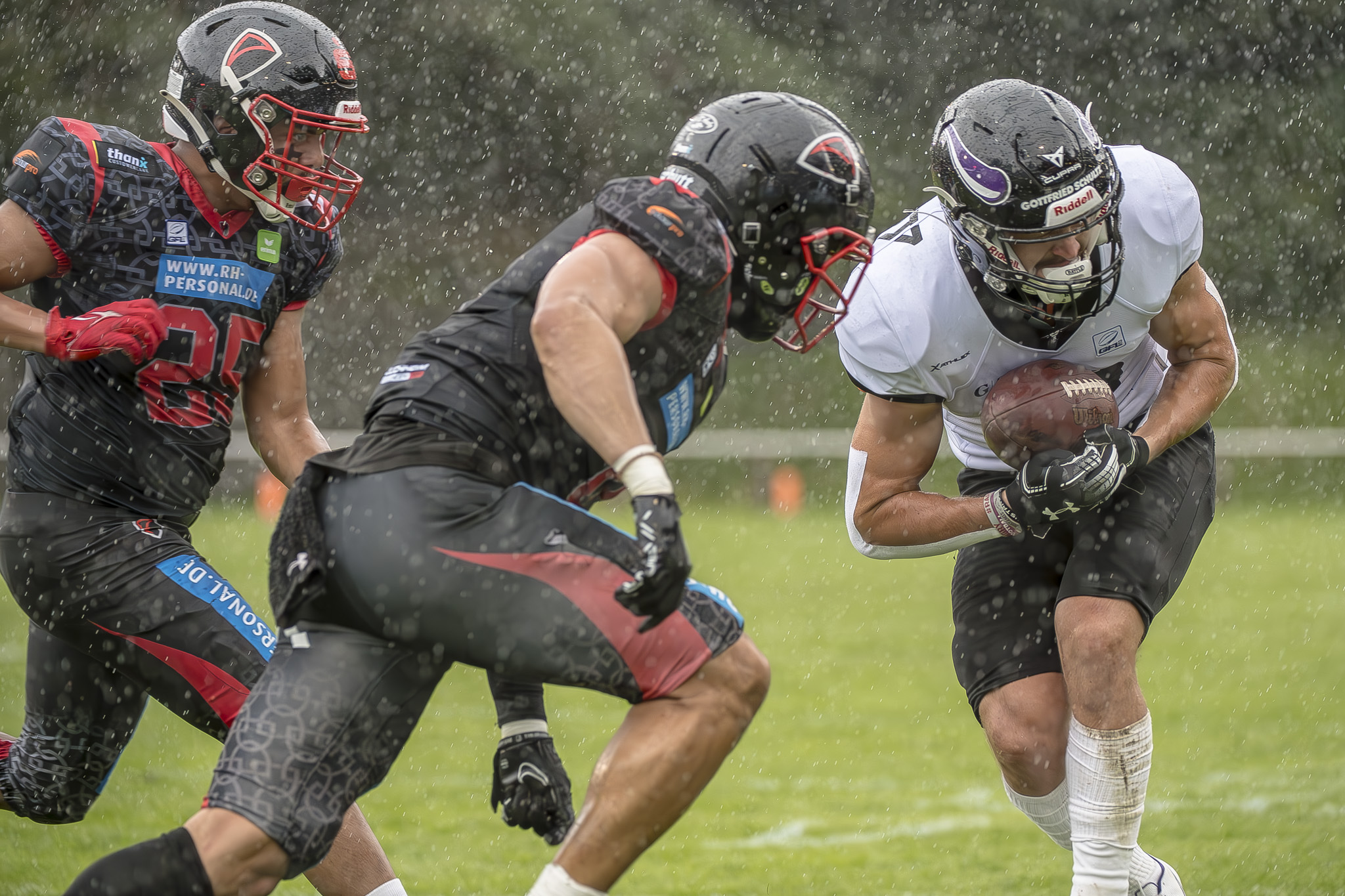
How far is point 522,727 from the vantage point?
2.93 meters

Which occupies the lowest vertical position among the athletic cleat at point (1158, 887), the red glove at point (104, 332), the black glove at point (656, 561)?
the athletic cleat at point (1158, 887)

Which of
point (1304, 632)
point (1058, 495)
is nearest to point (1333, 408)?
point (1304, 632)

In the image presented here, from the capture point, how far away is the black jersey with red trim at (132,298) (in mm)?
3414

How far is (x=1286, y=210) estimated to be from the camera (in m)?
17.8

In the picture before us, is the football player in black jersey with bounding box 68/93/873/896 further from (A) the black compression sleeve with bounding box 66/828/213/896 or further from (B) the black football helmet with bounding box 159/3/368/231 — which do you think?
(B) the black football helmet with bounding box 159/3/368/231

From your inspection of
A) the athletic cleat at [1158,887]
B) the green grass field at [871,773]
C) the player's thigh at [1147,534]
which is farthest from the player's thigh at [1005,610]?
the green grass field at [871,773]

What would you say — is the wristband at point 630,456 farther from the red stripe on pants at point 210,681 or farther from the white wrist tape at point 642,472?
the red stripe on pants at point 210,681

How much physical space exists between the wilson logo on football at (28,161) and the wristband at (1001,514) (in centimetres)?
226

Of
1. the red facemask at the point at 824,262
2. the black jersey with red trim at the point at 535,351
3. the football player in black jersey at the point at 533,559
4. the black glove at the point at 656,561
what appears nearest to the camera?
the black glove at the point at 656,561

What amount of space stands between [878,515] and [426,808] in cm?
228

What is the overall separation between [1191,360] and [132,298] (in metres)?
2.46

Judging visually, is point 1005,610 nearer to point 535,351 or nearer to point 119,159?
point 535,351

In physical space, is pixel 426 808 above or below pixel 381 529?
below

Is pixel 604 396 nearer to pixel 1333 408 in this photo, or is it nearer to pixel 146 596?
pixel 146 596
